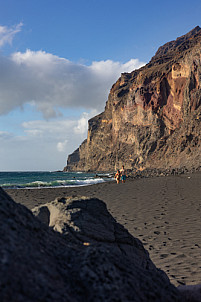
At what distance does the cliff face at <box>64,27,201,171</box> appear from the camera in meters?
41.6

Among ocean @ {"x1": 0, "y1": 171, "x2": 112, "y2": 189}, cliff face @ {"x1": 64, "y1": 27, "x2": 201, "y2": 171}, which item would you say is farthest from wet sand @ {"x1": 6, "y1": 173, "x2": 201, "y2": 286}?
cliff face @ {"x1": 64, "y1": 27, "x2": 201, "y2": 171}

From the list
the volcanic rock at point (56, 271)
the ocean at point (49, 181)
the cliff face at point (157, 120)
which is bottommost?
the ocean at point (49, 181)

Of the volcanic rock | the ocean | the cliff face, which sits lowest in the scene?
the ocean

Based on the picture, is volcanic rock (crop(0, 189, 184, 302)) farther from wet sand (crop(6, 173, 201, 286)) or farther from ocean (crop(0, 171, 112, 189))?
ocean (crop(0, 171, 112, 189))

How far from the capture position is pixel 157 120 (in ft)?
173

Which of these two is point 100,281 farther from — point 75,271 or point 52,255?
point 52,255

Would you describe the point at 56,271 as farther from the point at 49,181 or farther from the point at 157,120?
the point at 157,120

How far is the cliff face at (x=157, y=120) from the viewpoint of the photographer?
137 ft

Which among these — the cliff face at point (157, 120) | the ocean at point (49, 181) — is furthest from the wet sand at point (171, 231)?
the cliff face at point (157, 120)

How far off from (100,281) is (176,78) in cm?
5195

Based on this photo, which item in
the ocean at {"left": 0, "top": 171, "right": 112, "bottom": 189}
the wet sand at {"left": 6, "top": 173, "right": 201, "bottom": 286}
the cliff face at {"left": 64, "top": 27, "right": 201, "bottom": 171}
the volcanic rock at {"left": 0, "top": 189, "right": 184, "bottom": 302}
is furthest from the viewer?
the cliff face at {"left": 64, "top": 27, "right": 201, "bottom": 171}

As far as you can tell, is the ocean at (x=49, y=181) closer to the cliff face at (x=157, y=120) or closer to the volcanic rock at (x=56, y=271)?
the cliff face at (x=157, y=120)

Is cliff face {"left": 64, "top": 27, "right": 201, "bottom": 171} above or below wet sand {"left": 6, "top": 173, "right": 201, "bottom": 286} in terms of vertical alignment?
above

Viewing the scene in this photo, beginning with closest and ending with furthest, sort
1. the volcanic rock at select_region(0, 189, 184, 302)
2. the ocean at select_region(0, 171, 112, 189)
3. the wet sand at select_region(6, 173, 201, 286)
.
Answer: the volcanic rock at select_region(0, 189, 184, 302), the wet sand at select_region(6, 173, 201, 286), the ocean at select_region(0, 171, 112, 189)
